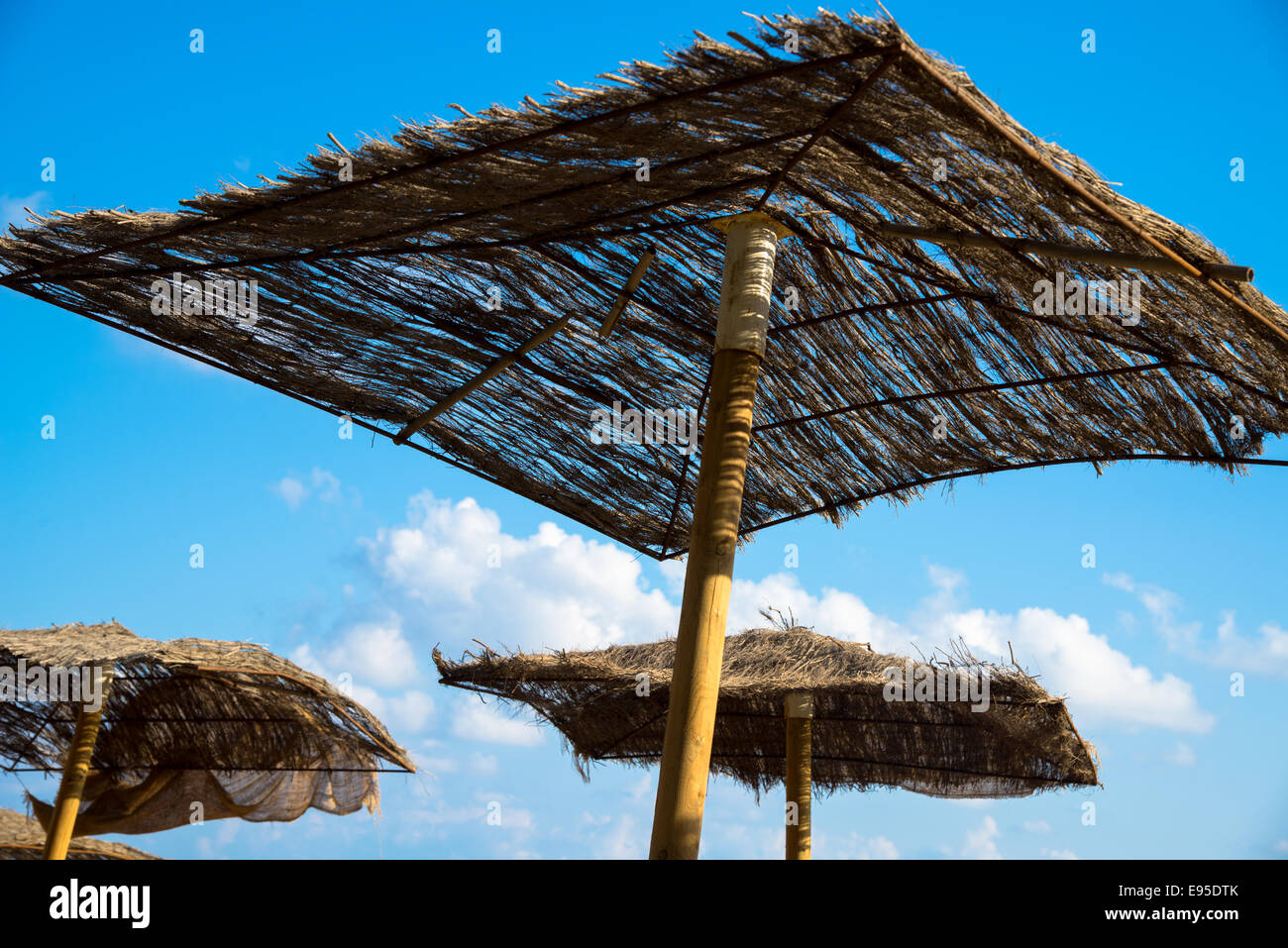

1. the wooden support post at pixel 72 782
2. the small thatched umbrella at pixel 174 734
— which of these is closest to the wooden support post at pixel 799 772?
the small thatched umbrella at pixel 174 734

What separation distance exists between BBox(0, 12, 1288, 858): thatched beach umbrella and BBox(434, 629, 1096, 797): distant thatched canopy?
120 cm

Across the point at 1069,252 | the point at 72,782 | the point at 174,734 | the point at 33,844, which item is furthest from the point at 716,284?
the point at 33,844

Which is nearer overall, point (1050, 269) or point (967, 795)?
point (1050, 269)

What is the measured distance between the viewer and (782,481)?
677 cm

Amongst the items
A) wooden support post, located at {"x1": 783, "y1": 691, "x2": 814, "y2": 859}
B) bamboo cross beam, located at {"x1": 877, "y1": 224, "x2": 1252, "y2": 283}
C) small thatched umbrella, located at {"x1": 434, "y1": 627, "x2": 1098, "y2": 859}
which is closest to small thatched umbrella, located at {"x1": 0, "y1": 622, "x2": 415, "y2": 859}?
small thatched umbrella, located at {"x1": 434, "y1": 627, "x2": 1098, "y2": 859}

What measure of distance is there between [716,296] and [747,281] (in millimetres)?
913

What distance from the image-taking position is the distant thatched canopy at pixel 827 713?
7.07m

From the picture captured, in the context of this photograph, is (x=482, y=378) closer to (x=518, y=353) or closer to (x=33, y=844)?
(x=518, y=353)

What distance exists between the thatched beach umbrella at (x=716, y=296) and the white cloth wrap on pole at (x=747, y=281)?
1 cm

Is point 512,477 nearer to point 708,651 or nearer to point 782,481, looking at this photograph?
point 782,481

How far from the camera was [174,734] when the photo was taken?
7945 mm

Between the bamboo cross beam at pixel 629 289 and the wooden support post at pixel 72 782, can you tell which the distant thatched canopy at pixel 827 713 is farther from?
the bamboo cross beam at pixel 629 289
